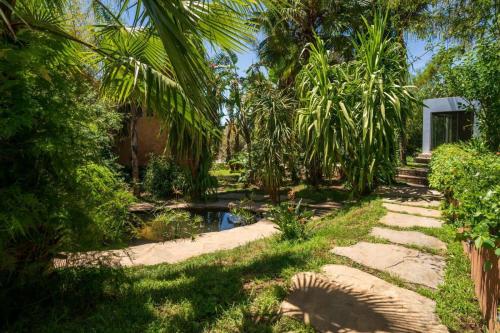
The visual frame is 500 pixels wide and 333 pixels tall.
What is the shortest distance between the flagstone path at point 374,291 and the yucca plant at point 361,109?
2625 millimetres

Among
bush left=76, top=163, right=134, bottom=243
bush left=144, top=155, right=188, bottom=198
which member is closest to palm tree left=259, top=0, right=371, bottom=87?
bush left=144, top=155, right=188, bottom=198

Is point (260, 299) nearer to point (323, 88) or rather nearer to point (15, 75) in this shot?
point (15, 75)

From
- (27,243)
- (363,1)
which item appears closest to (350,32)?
(363,1)

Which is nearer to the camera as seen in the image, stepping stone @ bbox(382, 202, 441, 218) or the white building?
stepping stone @ bbox(382, 202, 441, 218)

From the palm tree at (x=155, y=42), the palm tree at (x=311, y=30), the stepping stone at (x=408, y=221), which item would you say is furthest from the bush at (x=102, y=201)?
the palm tree at (x=311, y=30)

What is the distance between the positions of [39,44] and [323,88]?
236 inches

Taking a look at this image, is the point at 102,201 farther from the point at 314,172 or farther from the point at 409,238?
the point at 314,172

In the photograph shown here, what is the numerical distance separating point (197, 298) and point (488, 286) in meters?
2.48

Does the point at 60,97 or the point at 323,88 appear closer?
the point at 60,97

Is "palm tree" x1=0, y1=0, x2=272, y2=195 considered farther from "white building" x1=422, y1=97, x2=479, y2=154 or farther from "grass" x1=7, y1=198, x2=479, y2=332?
"white building" x1=422, y1=97, x2=479, y2=154

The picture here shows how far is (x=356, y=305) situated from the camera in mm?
2947

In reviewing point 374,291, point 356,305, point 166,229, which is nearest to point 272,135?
point 166,229

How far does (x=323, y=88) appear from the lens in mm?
7633

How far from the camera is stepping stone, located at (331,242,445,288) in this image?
12.0ft
